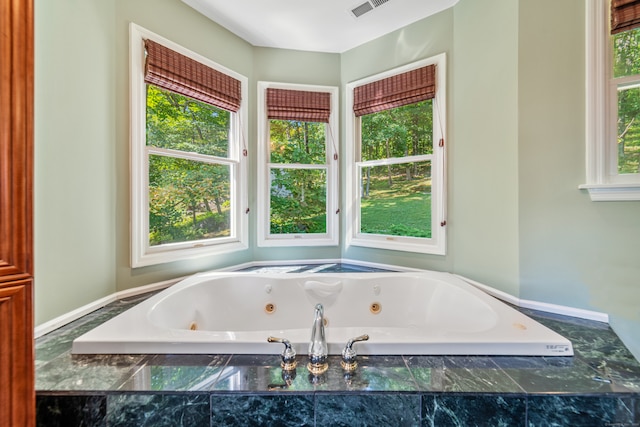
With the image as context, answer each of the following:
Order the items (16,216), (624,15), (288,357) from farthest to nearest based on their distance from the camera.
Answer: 1. (624,15)
2. (288,357)
3. (16,216)

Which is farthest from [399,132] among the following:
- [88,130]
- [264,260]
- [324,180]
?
[88,130]

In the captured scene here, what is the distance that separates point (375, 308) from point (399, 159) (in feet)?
3.91

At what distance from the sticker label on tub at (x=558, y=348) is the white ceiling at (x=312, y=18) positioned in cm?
213

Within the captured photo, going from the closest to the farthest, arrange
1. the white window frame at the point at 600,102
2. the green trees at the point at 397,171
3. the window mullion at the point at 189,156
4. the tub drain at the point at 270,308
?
the white window frame at the point at 600,102 < the window mullion at the point at 189,156 < the tub drain at the point at 270,308 < the green trees at the point at 397,171

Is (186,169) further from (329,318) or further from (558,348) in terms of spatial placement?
(558,348)

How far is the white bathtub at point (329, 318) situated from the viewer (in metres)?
1.02

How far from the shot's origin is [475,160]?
5.79 ft

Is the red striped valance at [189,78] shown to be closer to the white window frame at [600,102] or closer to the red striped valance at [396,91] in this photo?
the red striped valance at [396,91]

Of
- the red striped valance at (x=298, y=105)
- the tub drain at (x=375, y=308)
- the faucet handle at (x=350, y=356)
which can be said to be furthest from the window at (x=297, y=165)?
the faucet handle at (x=350, y=356)

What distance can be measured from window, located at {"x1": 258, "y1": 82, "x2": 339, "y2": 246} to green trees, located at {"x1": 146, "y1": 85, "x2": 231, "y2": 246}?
1.11 feet

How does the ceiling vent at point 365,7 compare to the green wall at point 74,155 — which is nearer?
the green wall at point 74,155

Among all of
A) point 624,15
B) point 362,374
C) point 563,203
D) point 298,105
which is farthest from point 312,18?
point 362,374

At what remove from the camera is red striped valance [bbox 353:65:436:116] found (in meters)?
2.00

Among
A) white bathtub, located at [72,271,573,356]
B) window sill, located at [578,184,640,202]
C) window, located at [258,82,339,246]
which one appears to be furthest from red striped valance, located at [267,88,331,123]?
window sill, located at [578,184,640,202]
